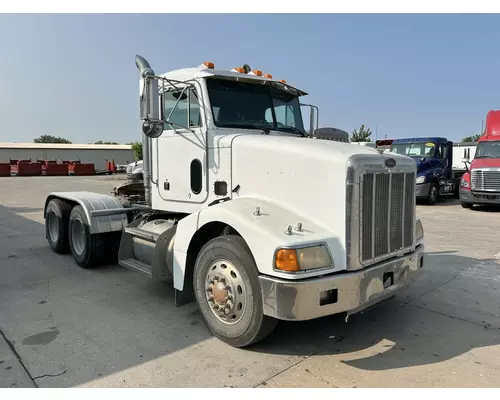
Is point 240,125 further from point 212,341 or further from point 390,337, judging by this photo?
point 390,337

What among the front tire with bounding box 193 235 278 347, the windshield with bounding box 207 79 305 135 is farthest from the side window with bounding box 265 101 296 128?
the front tire with bounding box 193 235 278 347

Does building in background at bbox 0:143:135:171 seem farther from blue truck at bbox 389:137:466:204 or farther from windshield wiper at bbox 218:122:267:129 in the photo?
windshield wiper at bbox 218:122:267:129

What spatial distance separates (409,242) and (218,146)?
7.24ft

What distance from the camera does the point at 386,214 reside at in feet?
12.0

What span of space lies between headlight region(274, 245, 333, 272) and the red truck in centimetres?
1295

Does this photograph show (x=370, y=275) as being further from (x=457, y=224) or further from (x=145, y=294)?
(x=457, y=224)

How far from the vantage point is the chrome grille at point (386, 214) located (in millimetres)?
3434

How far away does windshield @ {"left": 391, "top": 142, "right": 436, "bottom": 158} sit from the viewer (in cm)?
1653

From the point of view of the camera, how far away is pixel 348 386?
3.02 metres

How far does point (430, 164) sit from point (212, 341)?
14777mm

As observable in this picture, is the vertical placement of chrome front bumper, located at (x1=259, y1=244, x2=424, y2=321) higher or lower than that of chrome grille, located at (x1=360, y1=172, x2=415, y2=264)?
lower

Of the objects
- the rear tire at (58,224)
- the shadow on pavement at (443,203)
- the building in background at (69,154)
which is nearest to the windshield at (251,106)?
the rear tire at (58,224)

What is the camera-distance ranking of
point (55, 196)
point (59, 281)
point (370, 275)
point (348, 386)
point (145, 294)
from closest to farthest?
1. point (348, 386)
2. point (370, 275)
3. point (145, 294)
4. point (59, 281)
5. point (55, 196)

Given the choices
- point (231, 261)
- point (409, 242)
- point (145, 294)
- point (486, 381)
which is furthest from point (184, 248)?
point (486, 381)
